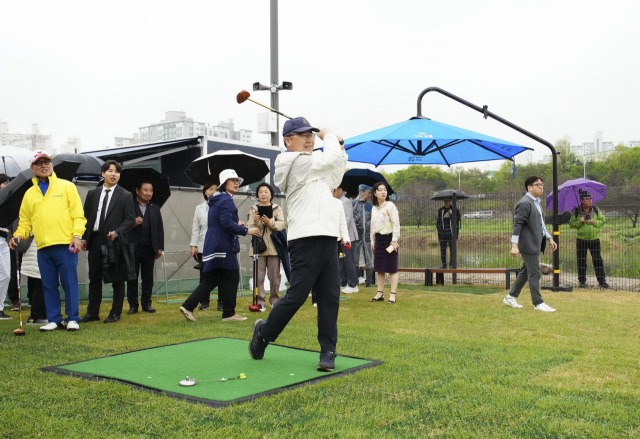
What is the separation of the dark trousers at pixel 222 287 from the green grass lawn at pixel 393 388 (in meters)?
0.31

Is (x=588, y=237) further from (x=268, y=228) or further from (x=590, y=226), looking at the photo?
(x=268, y=228)

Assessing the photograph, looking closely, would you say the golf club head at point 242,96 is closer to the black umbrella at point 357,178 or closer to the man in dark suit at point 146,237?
the man in dark suit at point 146,237

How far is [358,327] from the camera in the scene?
7.40m

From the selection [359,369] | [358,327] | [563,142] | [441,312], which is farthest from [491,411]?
[563,142]

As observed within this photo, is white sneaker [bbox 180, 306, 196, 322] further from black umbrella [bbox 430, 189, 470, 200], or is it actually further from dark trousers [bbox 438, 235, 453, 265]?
black umbrella [bbox 430, 189, 470, 200]

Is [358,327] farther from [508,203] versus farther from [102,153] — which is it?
[102,153]

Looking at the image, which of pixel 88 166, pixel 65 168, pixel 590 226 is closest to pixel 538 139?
pixel 590 226

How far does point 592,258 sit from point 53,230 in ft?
34.2

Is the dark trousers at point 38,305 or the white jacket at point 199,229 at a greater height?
the white jacket at point 199,229

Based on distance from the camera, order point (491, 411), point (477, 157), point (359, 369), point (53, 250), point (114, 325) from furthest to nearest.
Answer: point (477, 157) < point (114, 325) < point (53, 250) < point (359, 369) < point (491, 411)

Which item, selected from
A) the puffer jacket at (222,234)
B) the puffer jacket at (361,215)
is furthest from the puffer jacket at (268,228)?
the puffer jacket at (361,215)

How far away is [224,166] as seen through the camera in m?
10.6

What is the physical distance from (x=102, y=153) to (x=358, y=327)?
10.4m

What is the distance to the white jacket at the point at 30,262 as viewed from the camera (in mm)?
8312
